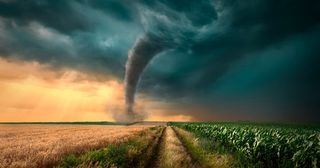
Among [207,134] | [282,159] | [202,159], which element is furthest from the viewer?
[207,134]

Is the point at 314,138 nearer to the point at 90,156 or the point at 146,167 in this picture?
the point at 146,167

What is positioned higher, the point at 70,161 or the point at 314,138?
the point at 314,138

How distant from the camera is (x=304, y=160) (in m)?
11.7

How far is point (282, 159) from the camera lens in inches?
556

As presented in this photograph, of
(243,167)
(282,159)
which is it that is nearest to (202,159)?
(243,167)

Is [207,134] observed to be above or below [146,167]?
above

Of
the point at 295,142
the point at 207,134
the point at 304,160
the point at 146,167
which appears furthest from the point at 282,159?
the point at 207,134

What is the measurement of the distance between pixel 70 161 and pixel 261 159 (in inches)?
368

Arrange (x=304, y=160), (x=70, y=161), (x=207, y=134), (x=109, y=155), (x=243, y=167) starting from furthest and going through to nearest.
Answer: (x=207, y=134)
(x=243, y=167)
(x=109, y=155)
(x=70, y=161)
(x=304, y=160)

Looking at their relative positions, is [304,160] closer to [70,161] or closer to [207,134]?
[70,161]

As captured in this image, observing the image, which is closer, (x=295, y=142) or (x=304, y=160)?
(x=304, y=160)

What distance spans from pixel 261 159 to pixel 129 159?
6928 millimetres

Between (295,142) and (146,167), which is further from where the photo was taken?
(146,167)

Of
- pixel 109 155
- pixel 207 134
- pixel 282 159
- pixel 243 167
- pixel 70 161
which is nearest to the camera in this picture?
pixel 70 161
